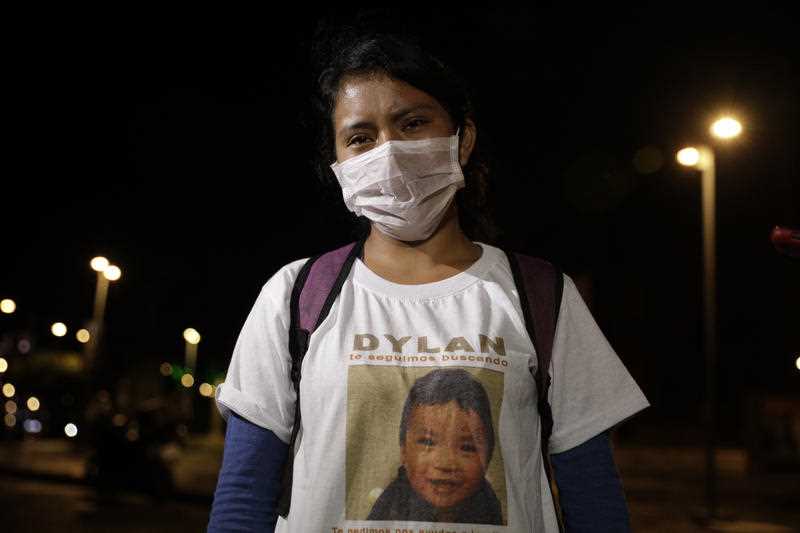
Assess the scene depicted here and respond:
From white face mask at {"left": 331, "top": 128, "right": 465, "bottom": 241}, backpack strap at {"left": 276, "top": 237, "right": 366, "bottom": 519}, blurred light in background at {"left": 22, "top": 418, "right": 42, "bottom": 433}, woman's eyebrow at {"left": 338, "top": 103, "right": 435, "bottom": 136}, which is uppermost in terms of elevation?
blurred light in background at {"left": 22, "top": 418, "right": 42, "bottom": 433}

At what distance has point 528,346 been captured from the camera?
2.03 metres

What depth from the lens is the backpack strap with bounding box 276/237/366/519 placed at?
2.01m

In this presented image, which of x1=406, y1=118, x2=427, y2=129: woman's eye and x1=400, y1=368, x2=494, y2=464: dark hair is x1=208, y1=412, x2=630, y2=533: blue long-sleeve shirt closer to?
x1=400, y1=368, x2=494, y2=464: dark hair

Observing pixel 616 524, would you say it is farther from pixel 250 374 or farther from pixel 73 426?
pixel 73 426

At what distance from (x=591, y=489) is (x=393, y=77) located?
122 cm

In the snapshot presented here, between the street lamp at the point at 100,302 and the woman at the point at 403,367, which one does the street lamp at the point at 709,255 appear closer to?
the woman at the point at 403,367

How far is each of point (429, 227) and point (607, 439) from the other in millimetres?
767

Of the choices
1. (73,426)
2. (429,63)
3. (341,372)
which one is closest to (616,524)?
(341,372)

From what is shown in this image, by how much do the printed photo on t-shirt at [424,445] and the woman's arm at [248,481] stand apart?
8.4 inches

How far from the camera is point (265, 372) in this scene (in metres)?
2.03

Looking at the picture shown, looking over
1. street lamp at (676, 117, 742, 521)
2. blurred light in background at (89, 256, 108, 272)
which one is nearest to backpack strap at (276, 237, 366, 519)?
street lamp at (676, 117, 742, 521)

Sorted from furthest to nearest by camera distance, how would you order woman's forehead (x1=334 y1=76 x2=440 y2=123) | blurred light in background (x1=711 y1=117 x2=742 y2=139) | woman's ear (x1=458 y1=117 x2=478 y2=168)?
blurred light in background (x1=711 y1=117 x2=742 y2=139) < woman's ear (x1=458 y1=117 x2=478 y2=168) < woman's forehead (x1=334 y1=76 x2=440 y2=123)

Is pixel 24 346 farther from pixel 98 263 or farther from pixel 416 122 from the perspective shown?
pixel 416 122

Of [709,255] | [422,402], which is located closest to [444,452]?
[422,402]
